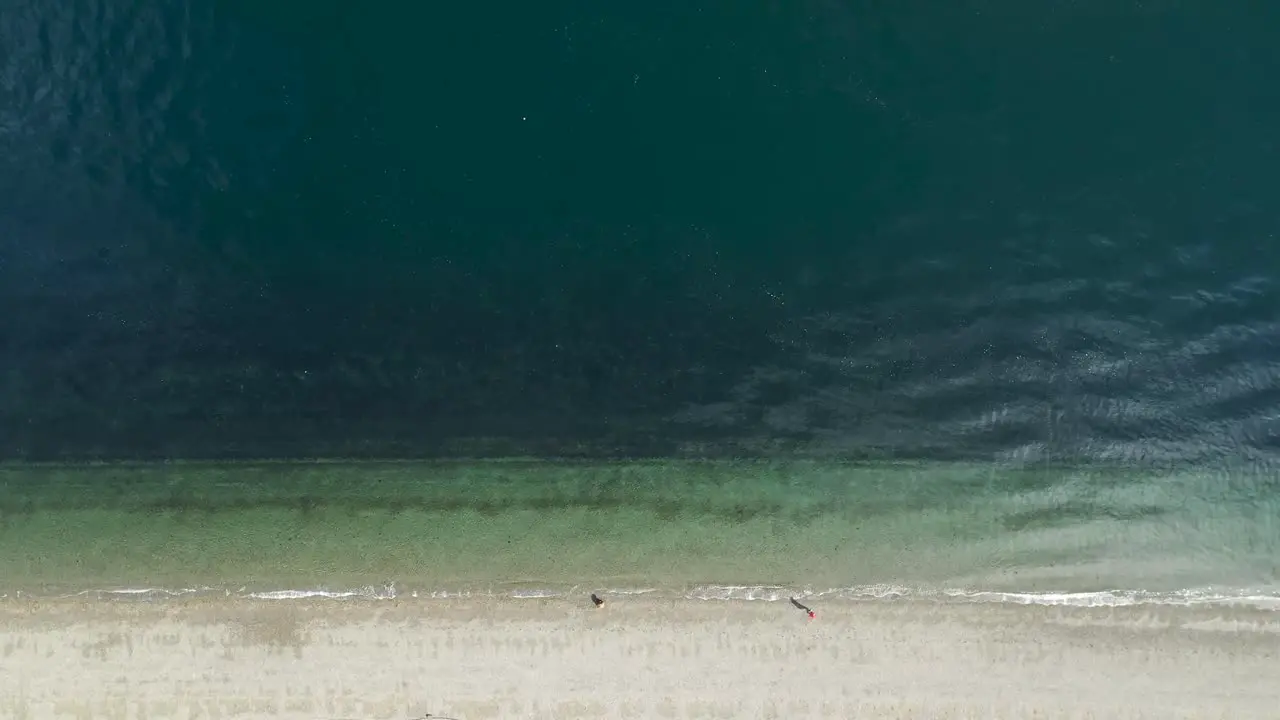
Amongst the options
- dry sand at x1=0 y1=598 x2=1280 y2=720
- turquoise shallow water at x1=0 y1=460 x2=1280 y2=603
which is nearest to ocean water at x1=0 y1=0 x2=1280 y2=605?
turquoise shallow water at x1=0 y1=460 x2=1280 y2=603

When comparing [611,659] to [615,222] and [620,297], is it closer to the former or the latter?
[620,297]

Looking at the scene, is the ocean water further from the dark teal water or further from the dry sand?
the dry sand

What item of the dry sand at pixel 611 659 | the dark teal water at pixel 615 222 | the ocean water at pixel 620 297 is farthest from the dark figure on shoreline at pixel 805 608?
the dark teal water at pixel 615 222

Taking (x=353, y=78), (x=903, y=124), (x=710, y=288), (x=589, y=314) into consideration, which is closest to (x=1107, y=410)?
(x=903, y=124)

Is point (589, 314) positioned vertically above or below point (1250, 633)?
above

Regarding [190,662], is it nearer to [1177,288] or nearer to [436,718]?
[436,718]
